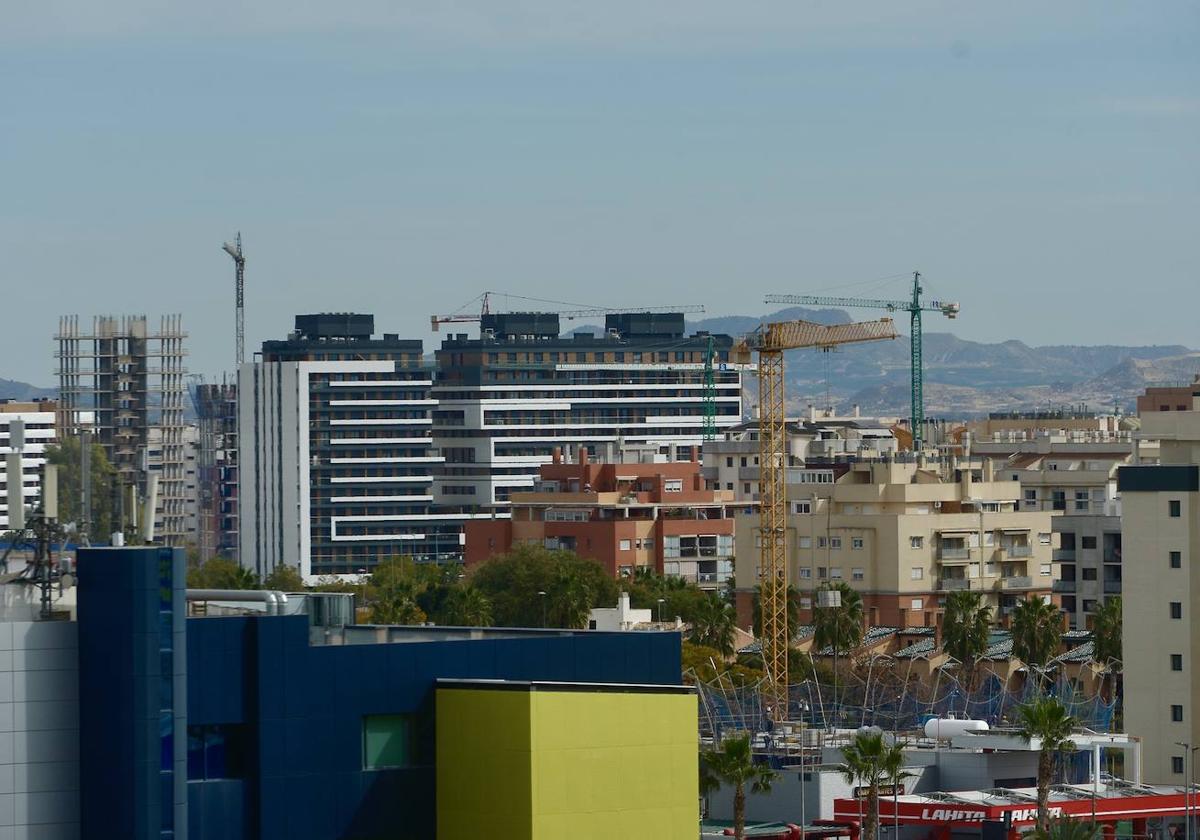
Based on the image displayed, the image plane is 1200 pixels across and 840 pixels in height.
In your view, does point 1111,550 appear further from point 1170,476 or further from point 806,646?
point 1170,476

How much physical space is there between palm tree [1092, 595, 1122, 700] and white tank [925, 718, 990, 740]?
4194 centimetres

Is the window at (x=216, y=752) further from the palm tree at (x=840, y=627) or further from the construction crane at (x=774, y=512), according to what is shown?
the palm tree at (x=840, y=627)

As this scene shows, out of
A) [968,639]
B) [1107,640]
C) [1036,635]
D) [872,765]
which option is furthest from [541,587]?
[872,765]

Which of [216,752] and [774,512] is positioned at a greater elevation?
[774,512]

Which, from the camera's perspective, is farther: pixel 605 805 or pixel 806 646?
pixel 806 646

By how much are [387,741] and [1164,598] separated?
182 ft

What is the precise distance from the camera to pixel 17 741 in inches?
1570

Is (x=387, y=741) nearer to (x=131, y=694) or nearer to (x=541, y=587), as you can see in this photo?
(x=131, y=694)

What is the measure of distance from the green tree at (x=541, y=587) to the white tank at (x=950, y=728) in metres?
65.1

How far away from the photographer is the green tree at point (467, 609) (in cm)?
14900

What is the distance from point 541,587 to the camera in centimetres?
16375

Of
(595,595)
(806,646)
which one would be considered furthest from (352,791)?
(595,595)

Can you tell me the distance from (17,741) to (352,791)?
5568 millimetres

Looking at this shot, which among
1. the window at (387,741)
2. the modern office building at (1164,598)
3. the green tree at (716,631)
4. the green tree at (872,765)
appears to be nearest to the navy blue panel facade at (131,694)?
the window at (387,741)
